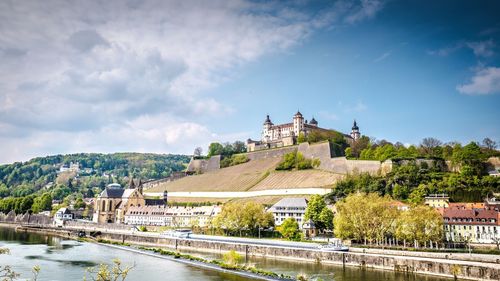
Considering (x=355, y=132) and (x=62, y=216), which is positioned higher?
(x=355, y=132)

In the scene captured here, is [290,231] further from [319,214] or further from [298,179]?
[298,179]

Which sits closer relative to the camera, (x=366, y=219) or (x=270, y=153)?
(x=366, y=219)

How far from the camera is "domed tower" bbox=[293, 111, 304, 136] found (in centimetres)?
11981

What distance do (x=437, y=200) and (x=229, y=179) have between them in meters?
54.5

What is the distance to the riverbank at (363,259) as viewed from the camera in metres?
28.6

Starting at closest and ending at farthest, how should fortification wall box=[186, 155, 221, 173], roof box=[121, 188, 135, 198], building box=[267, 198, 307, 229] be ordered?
building box=[267, 198, 307, 229] → roof box=[121, 188, 135, 198] → fortification wall box=[186, 155, 221, 173]

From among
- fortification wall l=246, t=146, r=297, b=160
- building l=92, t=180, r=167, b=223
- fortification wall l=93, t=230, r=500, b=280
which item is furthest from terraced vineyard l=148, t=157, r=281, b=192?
fortification wall l=93, t=230, r=500, b=280

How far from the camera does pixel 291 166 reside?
316 ft

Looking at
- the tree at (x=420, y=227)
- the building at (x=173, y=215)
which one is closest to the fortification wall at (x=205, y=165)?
the building at (x=173, y=215)

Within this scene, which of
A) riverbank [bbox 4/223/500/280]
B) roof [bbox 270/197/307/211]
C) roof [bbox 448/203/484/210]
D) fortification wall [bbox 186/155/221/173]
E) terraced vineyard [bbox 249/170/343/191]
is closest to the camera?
riverbank [bbox 4/223/500/280]

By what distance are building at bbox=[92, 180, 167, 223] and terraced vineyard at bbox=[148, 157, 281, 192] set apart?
45.4 ft

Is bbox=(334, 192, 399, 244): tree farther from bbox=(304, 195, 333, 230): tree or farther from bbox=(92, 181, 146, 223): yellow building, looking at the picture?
bbox=(92, 181, 146, 223): yellow building

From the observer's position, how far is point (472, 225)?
4406 centimetres

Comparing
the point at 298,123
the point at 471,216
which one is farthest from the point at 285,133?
the point at 471,216
